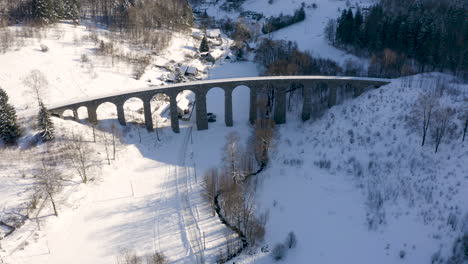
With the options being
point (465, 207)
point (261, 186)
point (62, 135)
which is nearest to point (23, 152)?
point (62, 135)

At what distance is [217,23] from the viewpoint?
116188 mm

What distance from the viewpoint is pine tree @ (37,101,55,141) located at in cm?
3845

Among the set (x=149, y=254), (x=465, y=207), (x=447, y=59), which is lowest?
(x=149, y=254)

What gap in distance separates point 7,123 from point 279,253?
32152 mm

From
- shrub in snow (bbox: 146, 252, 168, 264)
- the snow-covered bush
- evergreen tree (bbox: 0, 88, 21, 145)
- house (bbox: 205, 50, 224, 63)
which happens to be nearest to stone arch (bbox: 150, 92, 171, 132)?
evergreen tree (bbox: 0, 88, 21, 145)

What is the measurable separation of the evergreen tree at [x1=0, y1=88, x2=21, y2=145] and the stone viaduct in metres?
5.58

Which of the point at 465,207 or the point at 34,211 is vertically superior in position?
the point at 465,207

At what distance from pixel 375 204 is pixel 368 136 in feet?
37.6

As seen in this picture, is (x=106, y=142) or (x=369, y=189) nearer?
(x=369, y=189)

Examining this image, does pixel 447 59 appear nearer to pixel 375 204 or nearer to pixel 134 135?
pixel 375 204

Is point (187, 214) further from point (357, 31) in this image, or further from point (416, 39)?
point (357, 31)

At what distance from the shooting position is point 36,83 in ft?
167

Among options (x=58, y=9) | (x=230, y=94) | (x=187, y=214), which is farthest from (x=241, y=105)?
(x=58, y=9)

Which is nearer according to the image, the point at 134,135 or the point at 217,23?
the point at 134,135
